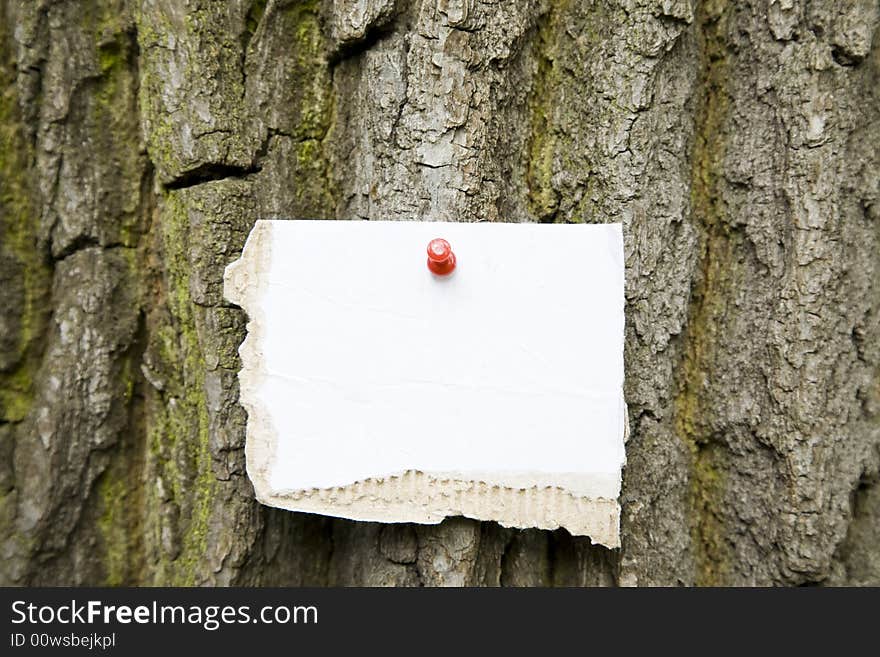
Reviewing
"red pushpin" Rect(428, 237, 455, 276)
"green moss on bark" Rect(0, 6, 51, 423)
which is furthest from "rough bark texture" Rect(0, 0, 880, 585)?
"red pushpin" Rect(428, 237, 455, 276)

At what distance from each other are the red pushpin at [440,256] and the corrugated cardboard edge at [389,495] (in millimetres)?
287

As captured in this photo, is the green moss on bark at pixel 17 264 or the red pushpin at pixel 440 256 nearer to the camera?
the red pushpin at pixel 440 256

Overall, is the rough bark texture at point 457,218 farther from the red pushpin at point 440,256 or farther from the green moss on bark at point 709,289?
the red pushpin at point 440,256

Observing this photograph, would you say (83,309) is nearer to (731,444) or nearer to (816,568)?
(731,444)

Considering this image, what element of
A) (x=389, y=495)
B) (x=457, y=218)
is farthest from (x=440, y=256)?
(x=389, y=495)

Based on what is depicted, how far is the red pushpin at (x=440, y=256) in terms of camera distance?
0.93 metres

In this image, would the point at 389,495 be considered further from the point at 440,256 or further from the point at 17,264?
the point at 17,264

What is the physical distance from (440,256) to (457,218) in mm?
122

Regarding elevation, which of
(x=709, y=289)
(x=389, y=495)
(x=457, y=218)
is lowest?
(x=389, y=495)

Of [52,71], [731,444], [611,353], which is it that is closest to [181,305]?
[52,71]

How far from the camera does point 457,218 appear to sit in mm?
1021

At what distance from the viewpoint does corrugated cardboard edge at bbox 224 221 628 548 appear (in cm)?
98

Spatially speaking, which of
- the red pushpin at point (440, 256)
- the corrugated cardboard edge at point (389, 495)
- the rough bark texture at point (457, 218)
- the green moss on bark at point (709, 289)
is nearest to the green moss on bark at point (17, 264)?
the rough bark texture at point (457, 218)

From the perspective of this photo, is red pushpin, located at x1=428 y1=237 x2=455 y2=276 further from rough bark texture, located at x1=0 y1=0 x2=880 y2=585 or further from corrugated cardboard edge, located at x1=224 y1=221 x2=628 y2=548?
corrugated cardboard edge, located at x1=224 y1=221 x2=628 y2=548
